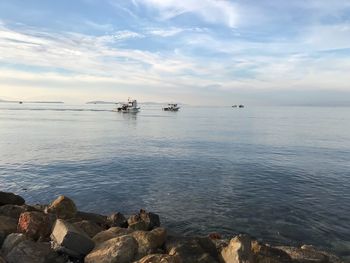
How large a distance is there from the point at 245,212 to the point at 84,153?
2674 centimetres

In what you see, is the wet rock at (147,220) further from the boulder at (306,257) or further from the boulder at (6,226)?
the boulder at (306,257)

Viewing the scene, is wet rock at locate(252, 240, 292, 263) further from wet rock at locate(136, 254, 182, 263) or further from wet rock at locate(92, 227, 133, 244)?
wet rock at locate(92, 227, 133, 244)

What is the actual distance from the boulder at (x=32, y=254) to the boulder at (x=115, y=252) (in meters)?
1.09

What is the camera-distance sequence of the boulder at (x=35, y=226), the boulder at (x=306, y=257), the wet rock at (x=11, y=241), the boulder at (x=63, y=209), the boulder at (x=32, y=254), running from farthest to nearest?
the boulder at (x=63, y=209) → the boulder at (x=35, y=226) → the wet rock at (x=11, y=241) → the boulder at (x=306, y=257) → the boulder at (x=32, y=254)

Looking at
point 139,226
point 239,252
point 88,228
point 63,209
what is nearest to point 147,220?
point 139,226

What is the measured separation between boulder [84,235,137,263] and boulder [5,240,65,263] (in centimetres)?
109

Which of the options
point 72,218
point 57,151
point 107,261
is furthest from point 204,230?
point 57,151

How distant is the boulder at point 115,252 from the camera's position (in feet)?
36.9

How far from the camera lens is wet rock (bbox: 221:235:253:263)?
1092cm

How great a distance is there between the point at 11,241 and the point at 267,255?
26.3ft

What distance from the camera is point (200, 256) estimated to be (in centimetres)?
1148

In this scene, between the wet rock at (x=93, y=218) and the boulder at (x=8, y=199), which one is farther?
the boulder at (x=8, y=199)

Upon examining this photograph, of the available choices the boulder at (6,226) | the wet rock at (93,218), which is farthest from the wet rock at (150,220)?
the boulder at (6,226)

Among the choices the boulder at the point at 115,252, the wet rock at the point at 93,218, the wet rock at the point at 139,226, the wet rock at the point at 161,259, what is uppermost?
the wet rock at the point at 161,259
